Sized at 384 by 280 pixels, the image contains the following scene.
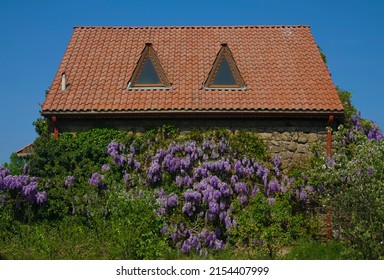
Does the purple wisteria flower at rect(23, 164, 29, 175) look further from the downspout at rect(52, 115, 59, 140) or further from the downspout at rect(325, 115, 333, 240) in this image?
the downspout at rect(325, 115, 333, 240)

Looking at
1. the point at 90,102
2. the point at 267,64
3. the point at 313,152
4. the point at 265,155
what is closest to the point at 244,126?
the point at 265,155

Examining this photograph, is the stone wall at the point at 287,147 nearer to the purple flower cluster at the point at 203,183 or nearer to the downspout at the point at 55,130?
the purple flower cluster at the point at 203,183

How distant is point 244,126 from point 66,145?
509 centimetres

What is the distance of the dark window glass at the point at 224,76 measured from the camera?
17641mm

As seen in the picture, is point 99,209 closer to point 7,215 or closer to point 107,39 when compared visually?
point 7,215

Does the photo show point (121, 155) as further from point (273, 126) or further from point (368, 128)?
point (368, 128)

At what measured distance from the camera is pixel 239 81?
17.6 m

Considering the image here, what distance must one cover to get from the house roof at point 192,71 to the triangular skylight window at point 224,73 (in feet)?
0.84

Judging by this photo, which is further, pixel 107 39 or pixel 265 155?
pixel 107 39

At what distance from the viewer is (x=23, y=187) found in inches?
610

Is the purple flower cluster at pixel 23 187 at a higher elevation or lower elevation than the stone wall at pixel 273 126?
lower

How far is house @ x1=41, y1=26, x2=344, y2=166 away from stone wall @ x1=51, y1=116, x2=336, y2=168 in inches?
1.1

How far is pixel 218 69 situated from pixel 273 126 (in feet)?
8.77

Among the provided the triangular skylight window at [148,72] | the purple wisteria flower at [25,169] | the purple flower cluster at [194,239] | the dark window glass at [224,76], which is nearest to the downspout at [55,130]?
the purple wisteria flower at [25,169]
